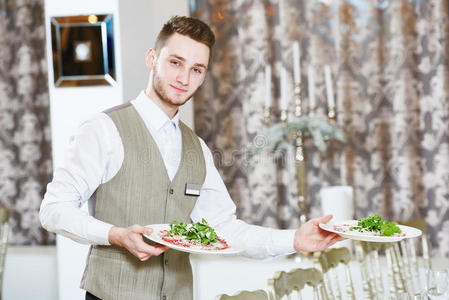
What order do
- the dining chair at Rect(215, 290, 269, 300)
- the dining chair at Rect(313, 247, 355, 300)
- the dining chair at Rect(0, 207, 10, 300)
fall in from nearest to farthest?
1. the dining chair at Rect(215, 290, 269, 300)
2. the dining chair at Rect(313, 247, 355, 300)
3. the dining chair at Rect(0, 207, 10, 300)

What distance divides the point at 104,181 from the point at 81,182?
0.08m

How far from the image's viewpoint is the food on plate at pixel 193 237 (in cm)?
148

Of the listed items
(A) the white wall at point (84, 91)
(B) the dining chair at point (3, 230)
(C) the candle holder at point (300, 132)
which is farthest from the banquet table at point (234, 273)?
(B) the dining chair at point (3, 230)

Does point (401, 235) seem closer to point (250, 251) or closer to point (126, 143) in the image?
point (250, 251)

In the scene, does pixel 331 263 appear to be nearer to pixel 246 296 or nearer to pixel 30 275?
pixel 246 296

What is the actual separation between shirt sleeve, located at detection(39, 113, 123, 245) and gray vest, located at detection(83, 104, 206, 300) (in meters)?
0.04

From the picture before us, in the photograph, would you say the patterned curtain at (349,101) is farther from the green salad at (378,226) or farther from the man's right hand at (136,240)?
the man's right hand at (136,240)

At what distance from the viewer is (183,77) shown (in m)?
1.67

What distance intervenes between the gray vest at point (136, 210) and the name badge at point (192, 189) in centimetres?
1

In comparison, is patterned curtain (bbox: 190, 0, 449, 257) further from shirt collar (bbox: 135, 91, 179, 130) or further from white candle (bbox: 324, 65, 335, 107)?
shirt collar (bbox: 135, 91, 179, 130)

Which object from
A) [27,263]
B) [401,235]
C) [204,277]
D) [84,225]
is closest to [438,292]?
[401,235]

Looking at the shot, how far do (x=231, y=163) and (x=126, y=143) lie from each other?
1743mm

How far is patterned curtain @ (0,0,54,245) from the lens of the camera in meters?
3.55

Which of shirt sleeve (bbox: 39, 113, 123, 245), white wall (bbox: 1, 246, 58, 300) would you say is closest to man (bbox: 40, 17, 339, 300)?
shirt sleeve (bbox: 39, 113, 123, 245)
